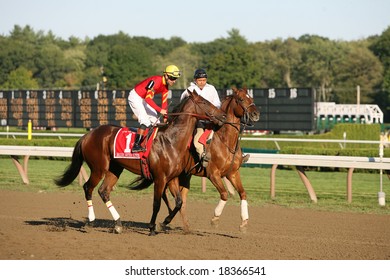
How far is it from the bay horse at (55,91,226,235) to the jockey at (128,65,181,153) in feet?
0.68

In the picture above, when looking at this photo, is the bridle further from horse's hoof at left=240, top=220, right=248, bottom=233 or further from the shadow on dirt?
the shadow on dirt

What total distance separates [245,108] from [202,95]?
2.12 ft

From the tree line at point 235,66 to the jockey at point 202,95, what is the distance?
144ft

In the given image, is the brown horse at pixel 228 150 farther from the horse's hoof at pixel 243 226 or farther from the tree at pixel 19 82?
the tree at pixel 19 82

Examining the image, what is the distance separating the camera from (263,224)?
1009cm

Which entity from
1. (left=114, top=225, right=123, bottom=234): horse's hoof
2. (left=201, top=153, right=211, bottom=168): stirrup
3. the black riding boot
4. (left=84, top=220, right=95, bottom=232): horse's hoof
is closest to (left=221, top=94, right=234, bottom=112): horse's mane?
(left=201, top=153, right=211, bottom=168): stirrup

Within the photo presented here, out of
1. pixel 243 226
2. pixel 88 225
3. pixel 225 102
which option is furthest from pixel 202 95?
pixel 88 225

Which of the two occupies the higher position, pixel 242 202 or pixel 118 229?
pixel 242 202

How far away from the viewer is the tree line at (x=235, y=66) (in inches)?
2391

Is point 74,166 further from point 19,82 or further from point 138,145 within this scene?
point 19,82

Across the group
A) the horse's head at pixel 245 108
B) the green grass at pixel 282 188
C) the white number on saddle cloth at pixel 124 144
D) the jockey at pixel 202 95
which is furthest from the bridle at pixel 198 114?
Answer: the green grass at pixel 282 188

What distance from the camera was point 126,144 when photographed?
9016mm

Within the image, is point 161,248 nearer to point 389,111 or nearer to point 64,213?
point 64,213

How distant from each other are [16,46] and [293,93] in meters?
61.5
